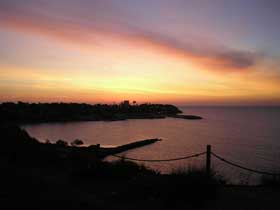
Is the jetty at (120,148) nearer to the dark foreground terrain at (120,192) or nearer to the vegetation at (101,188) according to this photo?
the vegetation at (101,188)

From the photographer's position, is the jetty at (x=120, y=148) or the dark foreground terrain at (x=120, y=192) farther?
the jetty at (x=120, y=148)

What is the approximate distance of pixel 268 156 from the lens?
3762 cm

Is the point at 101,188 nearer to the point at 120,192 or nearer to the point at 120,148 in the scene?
the point at 120,192

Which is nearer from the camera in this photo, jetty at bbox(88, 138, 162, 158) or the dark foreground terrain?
the dark foreground terrain

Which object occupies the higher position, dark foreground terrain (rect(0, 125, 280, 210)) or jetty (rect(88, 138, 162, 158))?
dark foreground terrain (rect(0, 125, 280, 210))

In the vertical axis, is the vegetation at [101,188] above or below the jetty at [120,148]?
above

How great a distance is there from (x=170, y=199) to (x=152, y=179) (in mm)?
1181

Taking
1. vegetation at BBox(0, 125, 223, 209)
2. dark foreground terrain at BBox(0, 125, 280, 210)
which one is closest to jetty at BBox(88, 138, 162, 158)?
vegetation at BBox(0, 125, 223, 209)

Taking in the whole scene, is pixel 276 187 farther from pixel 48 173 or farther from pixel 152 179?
pixel 48 173

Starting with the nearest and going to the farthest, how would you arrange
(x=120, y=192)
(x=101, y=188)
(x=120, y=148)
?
(x=120, y=192) < (x=101, y=188) < (x=120, y=148)

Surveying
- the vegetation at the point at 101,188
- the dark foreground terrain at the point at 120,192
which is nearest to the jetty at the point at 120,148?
the vegetation at the point at 101,188

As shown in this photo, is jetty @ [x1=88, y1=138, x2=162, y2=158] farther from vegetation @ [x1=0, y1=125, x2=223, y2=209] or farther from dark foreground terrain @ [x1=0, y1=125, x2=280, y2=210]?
dark foreground terrain @ [x1=0, y1=125, x2=280, y2=210]

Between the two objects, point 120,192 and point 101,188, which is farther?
point 101,188

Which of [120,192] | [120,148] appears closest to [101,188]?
[120,192]
